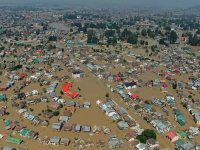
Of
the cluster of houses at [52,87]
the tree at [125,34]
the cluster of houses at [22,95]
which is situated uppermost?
the tree at [125,34]

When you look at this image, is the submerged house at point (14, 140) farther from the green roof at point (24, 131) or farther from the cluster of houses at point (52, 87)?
the cluster of houses at point (52, 87)

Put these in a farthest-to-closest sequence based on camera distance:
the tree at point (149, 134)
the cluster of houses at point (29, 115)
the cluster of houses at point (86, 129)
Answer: the cluster of houses at point (29, 115) → the cluster of houses at point (86, 129) → the tree at point (149, 134)

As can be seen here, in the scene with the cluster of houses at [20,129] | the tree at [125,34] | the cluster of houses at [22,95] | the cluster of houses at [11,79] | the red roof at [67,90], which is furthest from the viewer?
the tree at [125,34]

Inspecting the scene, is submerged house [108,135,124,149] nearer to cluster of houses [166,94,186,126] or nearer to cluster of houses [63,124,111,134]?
cluster of houses [63,124,111,134]

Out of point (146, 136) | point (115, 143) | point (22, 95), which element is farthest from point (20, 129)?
point (146, 136)

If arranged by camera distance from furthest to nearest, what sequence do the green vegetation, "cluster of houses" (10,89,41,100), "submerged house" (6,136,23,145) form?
"cluster of houses" (10,89,41,100) < the green vegetation < "submerged house" (6,136,23,145)

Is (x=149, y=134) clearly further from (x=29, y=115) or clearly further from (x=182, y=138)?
(x=29, y=115)

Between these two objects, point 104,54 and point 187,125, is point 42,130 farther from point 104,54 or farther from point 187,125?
point 104,54

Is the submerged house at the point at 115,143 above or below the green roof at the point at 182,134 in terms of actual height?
below

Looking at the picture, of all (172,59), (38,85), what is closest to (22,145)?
(38,85)

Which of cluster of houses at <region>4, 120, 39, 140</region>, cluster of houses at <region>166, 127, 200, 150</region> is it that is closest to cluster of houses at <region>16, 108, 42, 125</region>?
cluster of houses at <region>4, 120, 39, 140</region>

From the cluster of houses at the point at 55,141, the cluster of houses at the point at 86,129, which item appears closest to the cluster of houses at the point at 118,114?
the cluster of houses at the point at 86,129
